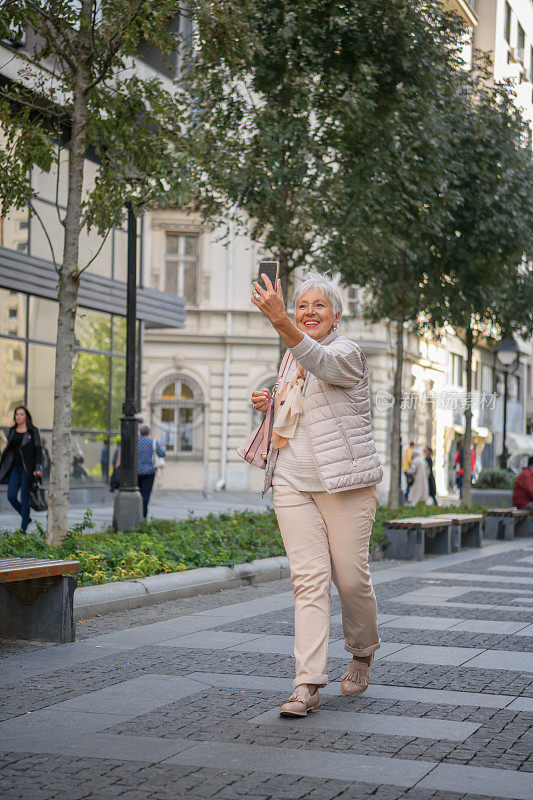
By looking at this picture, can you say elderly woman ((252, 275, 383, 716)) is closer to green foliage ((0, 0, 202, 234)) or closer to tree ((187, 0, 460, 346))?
green foliage ((0, 0, 202, 234))

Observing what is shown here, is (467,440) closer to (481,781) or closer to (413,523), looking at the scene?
(413,523)

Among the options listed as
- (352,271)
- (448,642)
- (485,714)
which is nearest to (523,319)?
(352,271)

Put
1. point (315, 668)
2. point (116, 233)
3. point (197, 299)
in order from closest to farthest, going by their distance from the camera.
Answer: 1. point (315, 668)
2. point (116, 233)
3. point (197, 299)

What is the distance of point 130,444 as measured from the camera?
14.2 m

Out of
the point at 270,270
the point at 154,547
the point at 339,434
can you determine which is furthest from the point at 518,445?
the point at 270,270

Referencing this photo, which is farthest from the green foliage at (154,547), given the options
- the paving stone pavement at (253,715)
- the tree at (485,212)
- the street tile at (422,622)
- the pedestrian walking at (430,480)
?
the pedestrian walking at (430,480)

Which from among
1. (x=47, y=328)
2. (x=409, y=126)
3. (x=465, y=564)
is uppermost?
(x=409, y=126)

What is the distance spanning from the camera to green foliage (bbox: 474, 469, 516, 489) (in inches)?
1058

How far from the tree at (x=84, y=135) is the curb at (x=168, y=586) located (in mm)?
1304

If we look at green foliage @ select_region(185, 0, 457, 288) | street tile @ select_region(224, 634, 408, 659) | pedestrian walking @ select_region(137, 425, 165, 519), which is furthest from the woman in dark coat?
street tile @ select_region(224, 634, 408, 659)

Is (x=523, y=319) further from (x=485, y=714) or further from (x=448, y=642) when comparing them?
(x=485, y=714)

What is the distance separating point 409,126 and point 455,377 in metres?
37.7

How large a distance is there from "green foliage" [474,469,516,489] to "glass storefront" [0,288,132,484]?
850 cm

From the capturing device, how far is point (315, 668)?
202 inches
